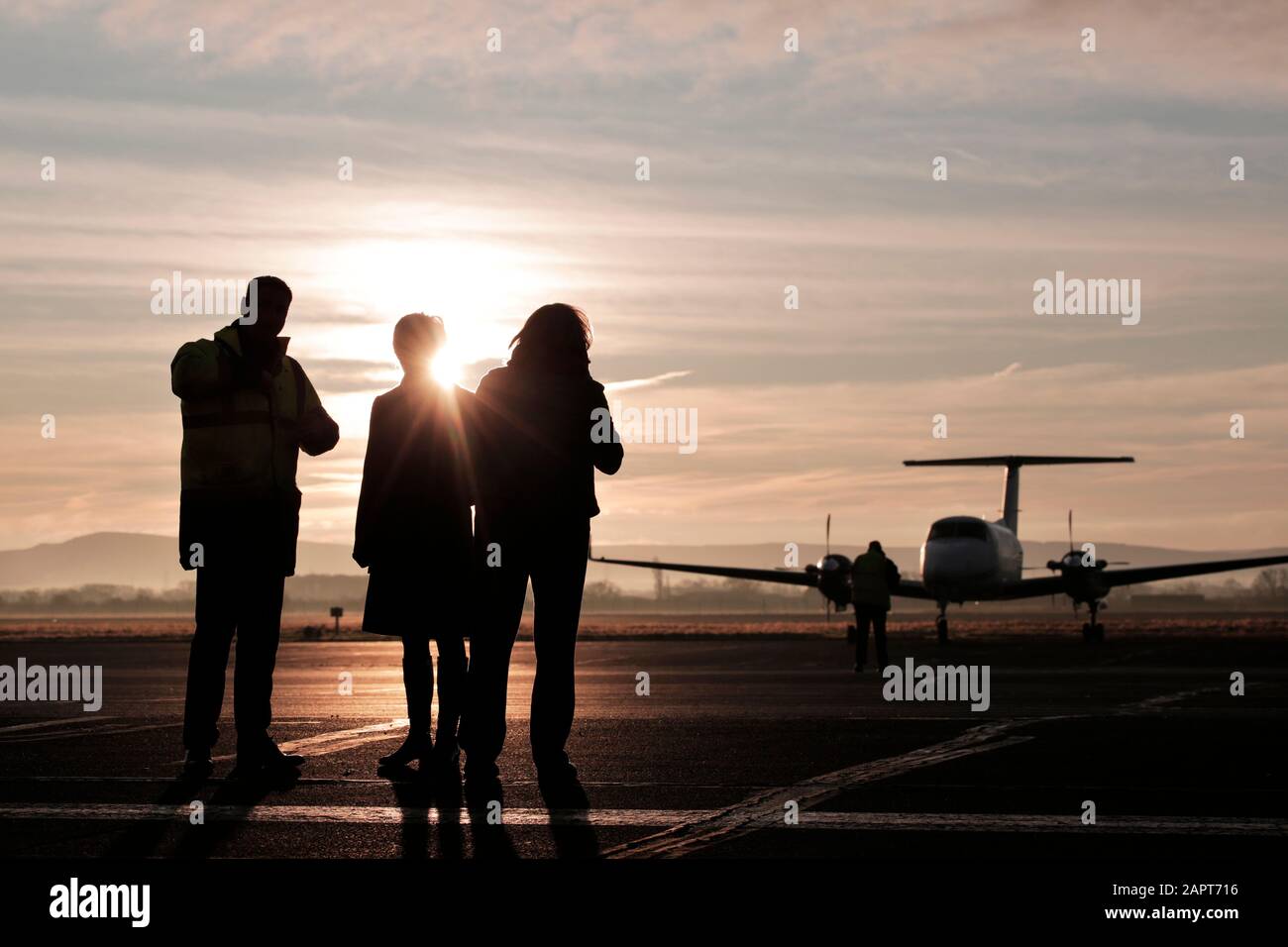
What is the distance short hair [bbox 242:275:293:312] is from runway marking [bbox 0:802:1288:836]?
2680mm

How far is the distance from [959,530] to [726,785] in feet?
116

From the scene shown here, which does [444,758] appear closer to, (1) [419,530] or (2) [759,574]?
(1) [419,530]

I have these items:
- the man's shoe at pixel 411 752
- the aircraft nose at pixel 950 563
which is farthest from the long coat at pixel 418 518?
the aircraft nose at pixel 950 563

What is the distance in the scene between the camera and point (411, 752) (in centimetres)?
760

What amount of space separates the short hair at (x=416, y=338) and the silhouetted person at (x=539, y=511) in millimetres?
639

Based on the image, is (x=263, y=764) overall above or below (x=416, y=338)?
below

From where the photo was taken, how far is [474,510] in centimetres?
779

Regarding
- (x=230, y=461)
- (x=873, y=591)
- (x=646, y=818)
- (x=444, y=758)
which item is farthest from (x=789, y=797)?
(x=873, y=591)

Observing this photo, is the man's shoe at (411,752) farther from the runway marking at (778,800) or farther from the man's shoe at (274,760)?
the runway marking at (778,800)

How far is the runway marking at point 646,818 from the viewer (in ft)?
18.1

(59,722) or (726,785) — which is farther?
(59,722)
